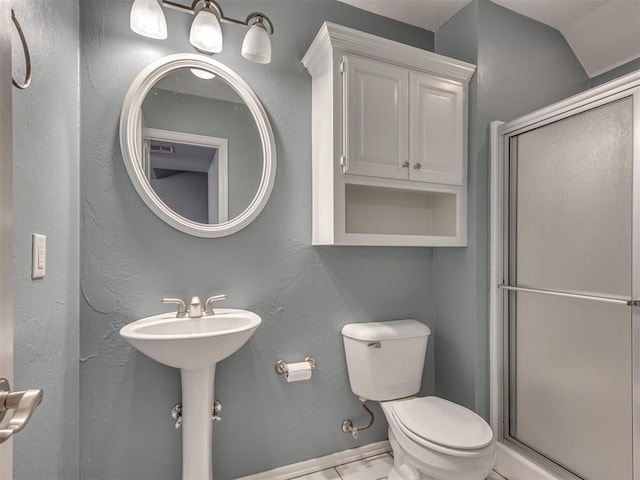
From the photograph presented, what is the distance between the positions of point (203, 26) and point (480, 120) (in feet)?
4.51

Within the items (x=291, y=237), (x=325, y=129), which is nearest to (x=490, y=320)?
(x=291, y=237)

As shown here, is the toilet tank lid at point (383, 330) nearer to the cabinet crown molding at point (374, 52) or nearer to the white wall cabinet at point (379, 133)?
the white wall cabinet at point (379, 133)

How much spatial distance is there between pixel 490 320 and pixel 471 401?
0.43 meters

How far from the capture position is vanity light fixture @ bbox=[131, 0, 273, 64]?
4.13ft

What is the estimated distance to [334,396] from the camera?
1.74 m

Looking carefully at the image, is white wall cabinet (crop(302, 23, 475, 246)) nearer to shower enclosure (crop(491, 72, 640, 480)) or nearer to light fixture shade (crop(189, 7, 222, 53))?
shower enclosure (crop(491, 72, 640, 480))

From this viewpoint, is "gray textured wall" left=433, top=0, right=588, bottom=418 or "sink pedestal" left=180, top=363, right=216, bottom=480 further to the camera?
"gray textured wall" left=433, top=0, right=588, bottom=418

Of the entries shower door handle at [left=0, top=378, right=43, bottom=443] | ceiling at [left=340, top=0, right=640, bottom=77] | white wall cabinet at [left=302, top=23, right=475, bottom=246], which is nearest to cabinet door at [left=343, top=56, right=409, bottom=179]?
white wall cabinet at [left=302, top=23, right=475, bottom=246]

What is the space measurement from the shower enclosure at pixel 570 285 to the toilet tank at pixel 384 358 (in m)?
0.41

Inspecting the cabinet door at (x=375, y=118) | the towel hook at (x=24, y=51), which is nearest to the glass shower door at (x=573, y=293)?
the cabinet door at (x=375, y=118)

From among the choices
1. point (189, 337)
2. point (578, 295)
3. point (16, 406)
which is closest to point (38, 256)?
point (189, 337)

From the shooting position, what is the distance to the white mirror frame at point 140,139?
1.38 meters

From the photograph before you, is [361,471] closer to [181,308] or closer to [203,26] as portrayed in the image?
[181,308]

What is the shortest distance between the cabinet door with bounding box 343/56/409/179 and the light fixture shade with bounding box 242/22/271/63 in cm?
35
